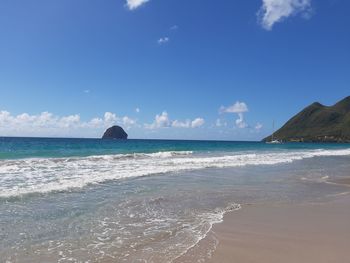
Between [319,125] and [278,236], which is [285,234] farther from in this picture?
[319,125]

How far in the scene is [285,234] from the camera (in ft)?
24.2

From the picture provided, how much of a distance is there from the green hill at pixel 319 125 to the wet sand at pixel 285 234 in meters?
142

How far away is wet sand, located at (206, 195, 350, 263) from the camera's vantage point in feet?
19.5

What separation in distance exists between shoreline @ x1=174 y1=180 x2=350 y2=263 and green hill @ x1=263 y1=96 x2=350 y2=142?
142 m

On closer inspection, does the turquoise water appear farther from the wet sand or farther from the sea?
the wet sand

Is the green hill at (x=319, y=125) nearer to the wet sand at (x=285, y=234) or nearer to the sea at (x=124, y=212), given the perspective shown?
the sea at (x=124, y=212)

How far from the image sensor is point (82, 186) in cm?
1391

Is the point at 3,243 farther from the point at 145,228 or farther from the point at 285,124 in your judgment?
the point at 285,124

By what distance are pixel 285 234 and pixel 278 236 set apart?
10.4 inches

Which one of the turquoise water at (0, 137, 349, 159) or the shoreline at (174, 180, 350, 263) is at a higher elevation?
the turquoise water at (0, 137, 349, 159)

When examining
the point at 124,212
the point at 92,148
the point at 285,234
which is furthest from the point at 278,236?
the point at 92,148

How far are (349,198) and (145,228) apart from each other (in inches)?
319

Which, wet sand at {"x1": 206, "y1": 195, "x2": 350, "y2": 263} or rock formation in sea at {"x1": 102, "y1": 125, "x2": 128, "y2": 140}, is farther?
rock formation in sea at {"x1": 102, "y1": 125, "x2": 128, "y2": 140}

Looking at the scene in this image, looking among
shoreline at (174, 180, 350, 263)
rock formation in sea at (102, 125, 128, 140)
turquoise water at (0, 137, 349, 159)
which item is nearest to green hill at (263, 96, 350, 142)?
turquoise water at (0, 137, 349, 159)
